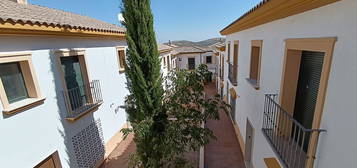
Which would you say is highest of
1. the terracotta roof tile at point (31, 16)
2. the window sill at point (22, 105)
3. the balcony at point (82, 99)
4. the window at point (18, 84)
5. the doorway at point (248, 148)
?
the terracotta roof tile at point (31, 16)

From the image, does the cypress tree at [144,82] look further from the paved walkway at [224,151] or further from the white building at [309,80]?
the paved walkway at [224,151]

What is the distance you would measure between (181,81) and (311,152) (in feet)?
10.8

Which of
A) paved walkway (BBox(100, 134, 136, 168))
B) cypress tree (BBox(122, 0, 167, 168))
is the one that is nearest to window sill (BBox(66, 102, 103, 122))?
cypress tree (BBox(122, 0, 167, 168))

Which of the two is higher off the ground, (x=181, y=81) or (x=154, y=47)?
(x=154, y=47)

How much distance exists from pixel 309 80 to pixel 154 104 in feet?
11.4

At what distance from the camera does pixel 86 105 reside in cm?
643

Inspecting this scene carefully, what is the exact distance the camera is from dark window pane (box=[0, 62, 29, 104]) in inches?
151

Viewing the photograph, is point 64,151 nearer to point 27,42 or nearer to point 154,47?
point 27,42

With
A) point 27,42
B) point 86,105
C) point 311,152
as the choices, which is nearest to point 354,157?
point 311,152

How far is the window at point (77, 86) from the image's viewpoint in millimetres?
5398

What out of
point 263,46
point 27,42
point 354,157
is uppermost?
point 27,42

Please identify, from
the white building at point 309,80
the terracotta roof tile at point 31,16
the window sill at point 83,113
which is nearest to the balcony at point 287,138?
the white building at point 309,80

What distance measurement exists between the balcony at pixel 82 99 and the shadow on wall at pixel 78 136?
14cm

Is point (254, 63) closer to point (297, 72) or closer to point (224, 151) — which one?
point (297, 72)
